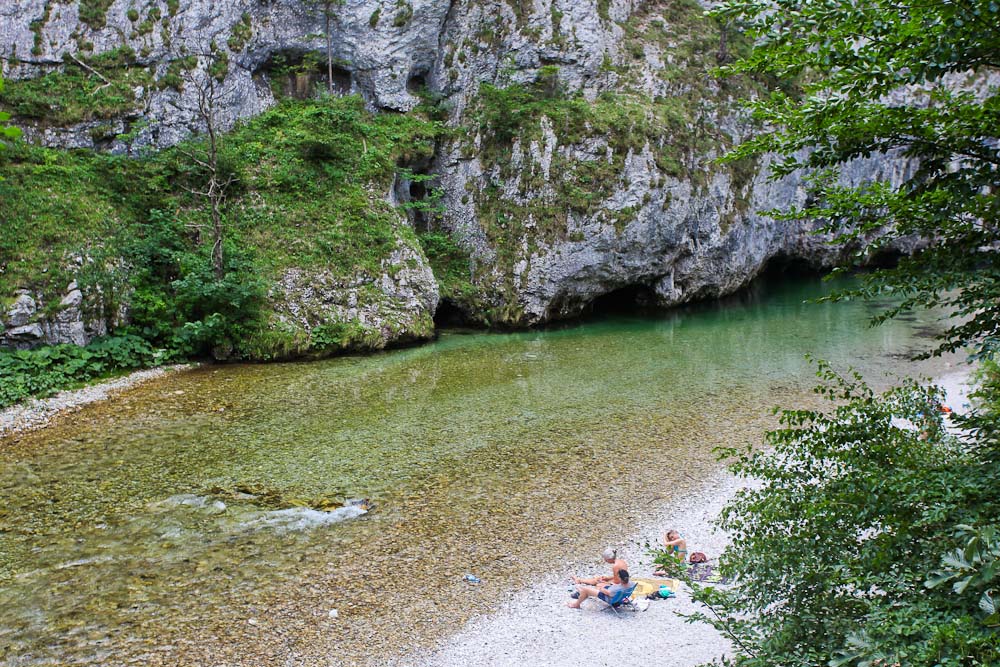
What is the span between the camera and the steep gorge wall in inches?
874

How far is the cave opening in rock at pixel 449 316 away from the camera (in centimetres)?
2438

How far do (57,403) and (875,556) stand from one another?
15.8 meters

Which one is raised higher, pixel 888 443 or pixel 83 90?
pixel 83 90

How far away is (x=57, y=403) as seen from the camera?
547 inches

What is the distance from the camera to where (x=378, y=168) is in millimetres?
23141

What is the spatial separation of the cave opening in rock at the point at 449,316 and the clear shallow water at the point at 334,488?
560cm

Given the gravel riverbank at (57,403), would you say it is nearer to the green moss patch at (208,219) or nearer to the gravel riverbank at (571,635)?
the green moss patch at (208,219)

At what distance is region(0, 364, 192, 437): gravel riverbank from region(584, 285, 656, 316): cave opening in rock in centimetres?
1687

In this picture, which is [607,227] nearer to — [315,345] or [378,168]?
[378,168]

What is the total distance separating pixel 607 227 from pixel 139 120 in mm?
16718

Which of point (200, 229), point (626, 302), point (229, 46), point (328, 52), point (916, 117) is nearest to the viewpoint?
point (916, 117)

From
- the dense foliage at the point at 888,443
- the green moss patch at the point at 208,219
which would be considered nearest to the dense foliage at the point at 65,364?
the green moss patch at the point at 208,219

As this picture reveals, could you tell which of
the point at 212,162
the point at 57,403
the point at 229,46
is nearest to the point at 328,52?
the point at 229,46

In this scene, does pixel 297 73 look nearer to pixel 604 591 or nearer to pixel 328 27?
pixel 328 27
